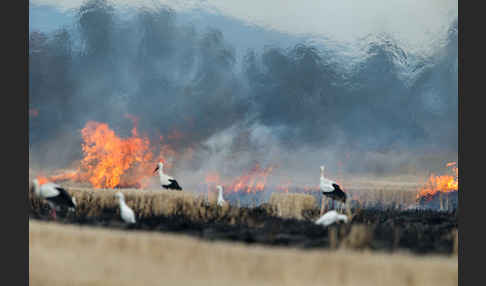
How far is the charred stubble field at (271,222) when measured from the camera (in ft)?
34.5

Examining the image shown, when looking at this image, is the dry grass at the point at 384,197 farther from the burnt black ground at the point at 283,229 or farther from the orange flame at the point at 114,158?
the orange flame at the point at 114,158

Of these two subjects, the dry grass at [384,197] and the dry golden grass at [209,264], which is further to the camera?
the dry grass at [384,197]

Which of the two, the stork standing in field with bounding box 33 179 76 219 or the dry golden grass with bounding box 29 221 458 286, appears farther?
the stork standing in field with bounding box 33 179 76 219

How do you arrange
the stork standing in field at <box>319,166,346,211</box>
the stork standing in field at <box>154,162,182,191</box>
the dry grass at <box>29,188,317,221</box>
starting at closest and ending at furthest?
the dry grass at <box>29,188,317,221</box> → the stork standing in field at <box>319,166,346,211</box> → the stork standing in field at <box>154,162,182,191</box>

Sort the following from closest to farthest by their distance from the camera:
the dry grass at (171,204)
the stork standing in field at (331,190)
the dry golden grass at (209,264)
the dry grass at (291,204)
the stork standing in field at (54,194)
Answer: the dry golden grass at (209,264), the stork standing in field at (54,194), the dry grass at (171,204), the dry grass at (291,204), the stork standing in field at (331,190)

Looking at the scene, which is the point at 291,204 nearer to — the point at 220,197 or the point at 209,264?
the point at 220,197

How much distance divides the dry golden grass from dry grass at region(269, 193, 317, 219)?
23.0ft

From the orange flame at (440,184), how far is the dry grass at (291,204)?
3947 mm

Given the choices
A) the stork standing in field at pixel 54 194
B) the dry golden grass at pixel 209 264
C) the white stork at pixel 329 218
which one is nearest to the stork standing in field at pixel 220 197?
the stork standing in field at pixel 54 194

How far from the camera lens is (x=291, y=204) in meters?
17.4

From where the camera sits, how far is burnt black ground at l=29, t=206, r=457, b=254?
1055 cm

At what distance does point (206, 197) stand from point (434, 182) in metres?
7.51

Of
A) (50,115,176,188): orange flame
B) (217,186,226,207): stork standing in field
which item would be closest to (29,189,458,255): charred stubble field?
(217,186,226,207): stork standing in field

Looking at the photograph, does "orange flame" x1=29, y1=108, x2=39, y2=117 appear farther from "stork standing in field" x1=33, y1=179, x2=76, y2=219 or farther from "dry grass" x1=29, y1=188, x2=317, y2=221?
"stork standing in field" x1=33, y1=179, x2=76, y2=219
